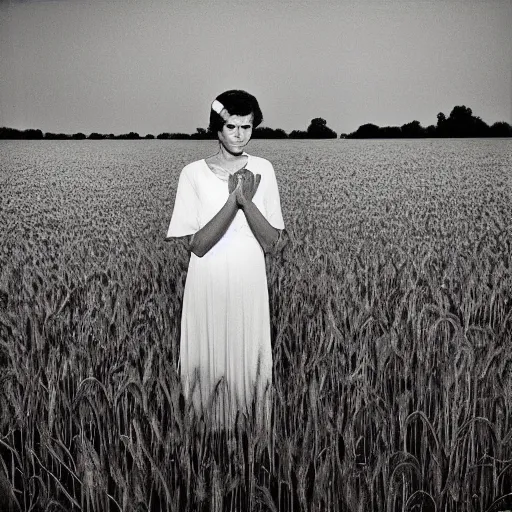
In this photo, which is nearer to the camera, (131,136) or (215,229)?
(215,229)

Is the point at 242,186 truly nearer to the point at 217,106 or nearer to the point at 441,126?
the point at 217,106

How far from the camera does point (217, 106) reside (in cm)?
165

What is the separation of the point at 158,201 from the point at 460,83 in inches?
38.6

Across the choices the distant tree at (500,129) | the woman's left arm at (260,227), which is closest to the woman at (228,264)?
the woman's left arm at (260,227)

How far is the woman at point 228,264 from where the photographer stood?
1.63 m

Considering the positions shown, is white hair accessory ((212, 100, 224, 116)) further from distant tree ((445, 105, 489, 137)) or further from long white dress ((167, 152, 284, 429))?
distant tree ((445, 105, 489, 137))

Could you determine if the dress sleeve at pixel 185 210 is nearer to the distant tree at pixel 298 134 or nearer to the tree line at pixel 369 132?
the tree line at pixel 369 132

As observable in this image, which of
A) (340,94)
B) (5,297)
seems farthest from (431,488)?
(5,297)

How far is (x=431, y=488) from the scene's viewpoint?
5.69 ft

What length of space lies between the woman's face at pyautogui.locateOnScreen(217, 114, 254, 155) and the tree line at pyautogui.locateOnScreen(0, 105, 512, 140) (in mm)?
47

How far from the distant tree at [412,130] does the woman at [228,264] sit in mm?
452

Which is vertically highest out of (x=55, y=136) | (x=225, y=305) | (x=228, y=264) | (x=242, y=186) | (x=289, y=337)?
(x=55, y=136)

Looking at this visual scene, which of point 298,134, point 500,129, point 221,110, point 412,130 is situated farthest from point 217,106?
point 500,129

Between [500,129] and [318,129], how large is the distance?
0.59m
